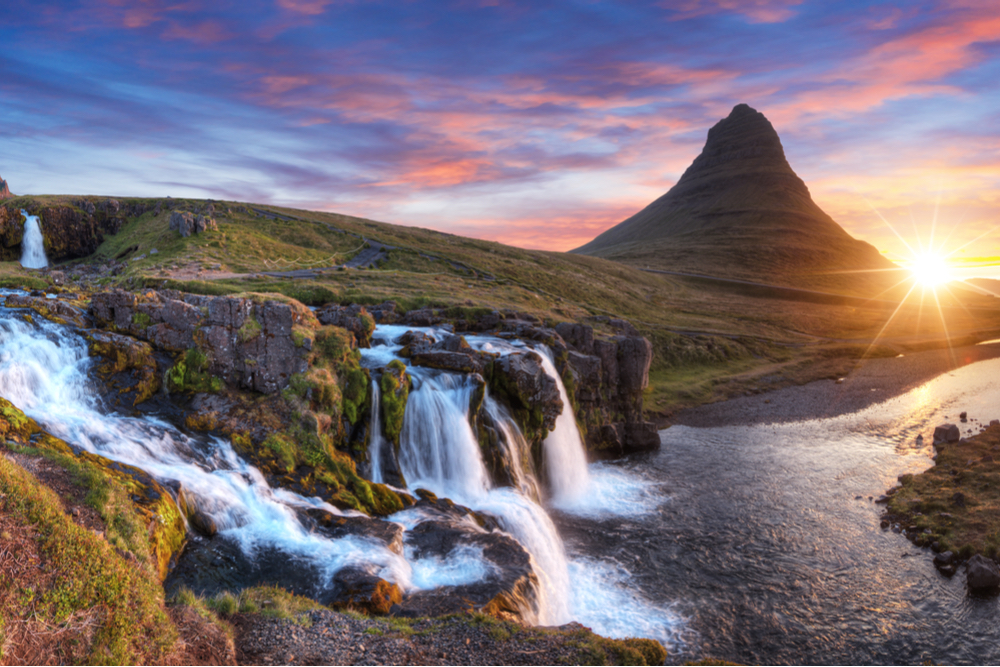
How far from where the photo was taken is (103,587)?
1064 centimetres

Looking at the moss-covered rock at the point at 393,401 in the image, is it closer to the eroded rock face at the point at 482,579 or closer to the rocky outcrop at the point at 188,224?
the eroded rock face at the point at 482,579

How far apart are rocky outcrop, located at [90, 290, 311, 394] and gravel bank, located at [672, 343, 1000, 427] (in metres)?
41.4

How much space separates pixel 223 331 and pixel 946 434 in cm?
5295

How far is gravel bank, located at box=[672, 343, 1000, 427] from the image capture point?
5403 cm

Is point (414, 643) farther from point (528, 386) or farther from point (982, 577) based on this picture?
point (982, 577)

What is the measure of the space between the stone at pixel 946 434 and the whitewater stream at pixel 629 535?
5.85m

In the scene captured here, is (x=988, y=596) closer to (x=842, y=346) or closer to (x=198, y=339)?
(x=198, y=339)

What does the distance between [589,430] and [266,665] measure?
34.5m

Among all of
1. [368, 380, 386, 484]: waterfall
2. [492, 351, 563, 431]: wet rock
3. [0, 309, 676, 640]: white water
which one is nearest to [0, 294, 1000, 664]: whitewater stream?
[0, 309, 676, 640]: white water

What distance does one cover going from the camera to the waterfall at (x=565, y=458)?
1390 inches

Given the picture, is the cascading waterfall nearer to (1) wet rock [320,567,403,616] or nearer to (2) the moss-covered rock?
(1) wet rock [320,567,403,616]

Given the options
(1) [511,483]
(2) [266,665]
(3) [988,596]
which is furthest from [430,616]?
(3) [988,596]

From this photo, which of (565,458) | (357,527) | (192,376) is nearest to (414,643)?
(357,527)

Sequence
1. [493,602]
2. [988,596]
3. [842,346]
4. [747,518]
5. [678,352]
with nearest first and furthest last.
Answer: [493,602] → [988,596] → [747,518] → [678,352] → [842,346]
